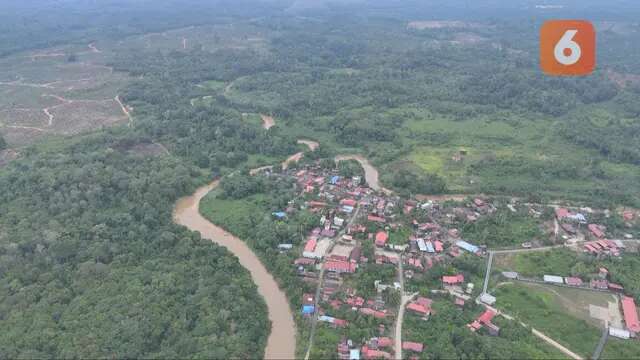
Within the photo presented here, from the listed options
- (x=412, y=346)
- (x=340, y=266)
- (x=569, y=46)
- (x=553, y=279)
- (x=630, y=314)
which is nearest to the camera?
(x=569, y=46)

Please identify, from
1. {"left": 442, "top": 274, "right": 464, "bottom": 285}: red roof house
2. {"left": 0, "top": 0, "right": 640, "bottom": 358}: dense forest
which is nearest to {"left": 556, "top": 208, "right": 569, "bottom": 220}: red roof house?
{"left": 0, "top": 0, "right": 640, "bottom": 358}: dense forest

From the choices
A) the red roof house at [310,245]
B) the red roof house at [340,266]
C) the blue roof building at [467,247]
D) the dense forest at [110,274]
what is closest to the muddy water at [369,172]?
the blue roof building at [467,247]

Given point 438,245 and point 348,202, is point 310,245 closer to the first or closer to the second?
point 348,202

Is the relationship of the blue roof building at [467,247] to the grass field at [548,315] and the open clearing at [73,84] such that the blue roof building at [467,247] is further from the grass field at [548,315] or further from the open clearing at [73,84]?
the open clearing at [73,84]

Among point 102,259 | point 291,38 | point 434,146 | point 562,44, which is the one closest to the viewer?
point 562,44

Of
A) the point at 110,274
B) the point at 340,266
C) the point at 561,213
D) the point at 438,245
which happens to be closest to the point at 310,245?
the point at 340,266

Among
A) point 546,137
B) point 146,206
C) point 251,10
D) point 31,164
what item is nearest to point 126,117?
point 31,164

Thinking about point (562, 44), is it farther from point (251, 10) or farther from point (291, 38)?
point (251, 10)
